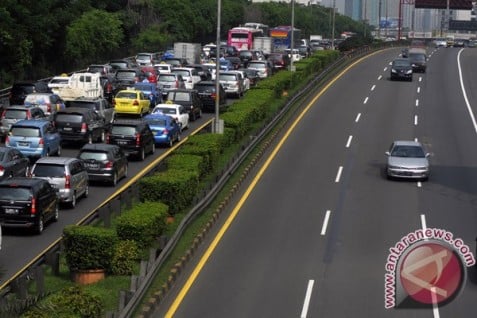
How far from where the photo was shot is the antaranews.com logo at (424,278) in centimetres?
1784

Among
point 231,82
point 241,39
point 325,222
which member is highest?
point 241,39

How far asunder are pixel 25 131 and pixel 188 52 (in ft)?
153

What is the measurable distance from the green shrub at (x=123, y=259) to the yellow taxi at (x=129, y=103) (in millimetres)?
27050

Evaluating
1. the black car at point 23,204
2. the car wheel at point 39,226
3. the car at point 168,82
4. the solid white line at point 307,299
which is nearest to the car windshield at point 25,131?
→ the black car at point 23,204

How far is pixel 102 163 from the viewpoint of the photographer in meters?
33.0

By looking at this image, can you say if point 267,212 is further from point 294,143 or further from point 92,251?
point 294,143

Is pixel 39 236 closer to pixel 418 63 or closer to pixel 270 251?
pixel 270 251

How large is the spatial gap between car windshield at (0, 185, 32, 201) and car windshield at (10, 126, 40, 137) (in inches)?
373

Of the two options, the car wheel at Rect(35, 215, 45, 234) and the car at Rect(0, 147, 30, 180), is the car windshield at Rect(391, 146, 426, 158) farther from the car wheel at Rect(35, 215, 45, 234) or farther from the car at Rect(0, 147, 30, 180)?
the car wheel at Rect(35, 215, 45, 234)

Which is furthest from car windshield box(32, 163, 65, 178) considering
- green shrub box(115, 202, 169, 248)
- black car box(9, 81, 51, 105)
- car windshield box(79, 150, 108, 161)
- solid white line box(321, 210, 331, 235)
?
black car box(9, 81, 51, 105)

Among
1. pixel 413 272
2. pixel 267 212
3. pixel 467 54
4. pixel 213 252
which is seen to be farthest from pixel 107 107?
pixel 467 54

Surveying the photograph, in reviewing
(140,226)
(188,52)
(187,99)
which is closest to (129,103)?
(187,99)

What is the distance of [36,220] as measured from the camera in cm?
2648

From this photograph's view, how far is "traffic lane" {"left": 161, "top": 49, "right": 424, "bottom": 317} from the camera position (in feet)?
68.0
